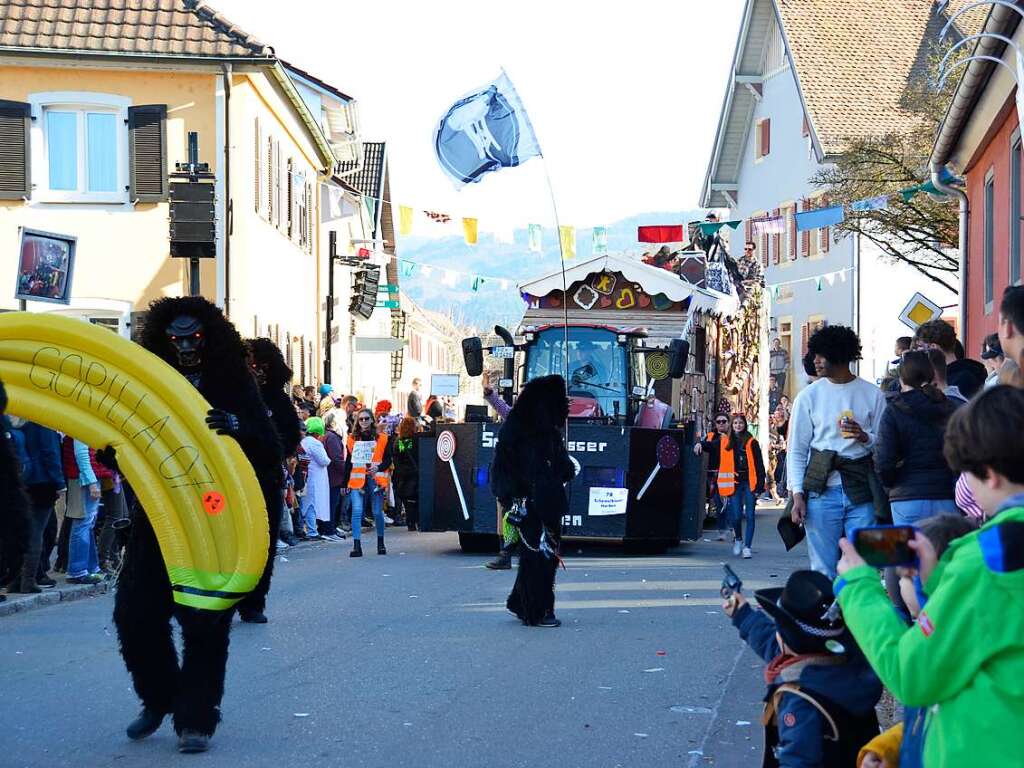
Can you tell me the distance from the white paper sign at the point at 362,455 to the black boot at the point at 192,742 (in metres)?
11.1

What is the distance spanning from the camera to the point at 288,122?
3134 centimetres

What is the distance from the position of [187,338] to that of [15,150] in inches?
757

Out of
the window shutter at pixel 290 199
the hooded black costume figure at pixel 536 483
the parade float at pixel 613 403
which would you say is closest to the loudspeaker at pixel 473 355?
the parade float at pixel 613 403

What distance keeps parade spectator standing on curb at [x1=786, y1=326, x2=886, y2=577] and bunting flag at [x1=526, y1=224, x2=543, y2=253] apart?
21.3 meters

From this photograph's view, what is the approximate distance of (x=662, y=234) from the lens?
28.9 m

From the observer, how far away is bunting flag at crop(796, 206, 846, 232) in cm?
2858

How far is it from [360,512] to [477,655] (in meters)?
8.25

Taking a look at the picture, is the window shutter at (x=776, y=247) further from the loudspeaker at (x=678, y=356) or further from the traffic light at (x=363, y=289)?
the loudspeaker at (x=678, y=356)

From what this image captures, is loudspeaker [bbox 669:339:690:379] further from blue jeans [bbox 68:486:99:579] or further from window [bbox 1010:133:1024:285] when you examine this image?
blue jeans [bbox 68:486:99:579]

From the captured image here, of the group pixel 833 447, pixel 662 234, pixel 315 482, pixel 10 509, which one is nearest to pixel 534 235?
pixel 662 234

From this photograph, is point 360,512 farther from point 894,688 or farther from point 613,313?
point 894,688

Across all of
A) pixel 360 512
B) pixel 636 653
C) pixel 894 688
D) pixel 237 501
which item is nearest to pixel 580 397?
pixel 360 512

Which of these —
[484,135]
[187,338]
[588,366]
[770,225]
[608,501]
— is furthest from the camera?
[770,225]

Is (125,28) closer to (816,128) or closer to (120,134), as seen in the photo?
(120,134)
